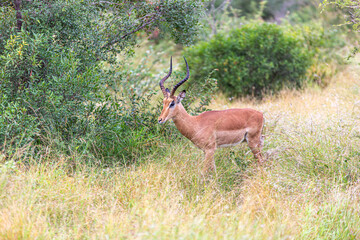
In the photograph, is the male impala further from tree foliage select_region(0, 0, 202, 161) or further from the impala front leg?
tree foliage select_region(0, 0, 202, 161)

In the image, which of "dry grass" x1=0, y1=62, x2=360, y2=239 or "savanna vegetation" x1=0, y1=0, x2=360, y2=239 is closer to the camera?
"dry grass" x1=0, y1=62, x2=360, y2=239

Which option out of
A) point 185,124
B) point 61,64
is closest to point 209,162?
point 185,124

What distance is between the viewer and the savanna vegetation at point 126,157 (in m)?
4.06

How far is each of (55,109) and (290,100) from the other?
5925 mm

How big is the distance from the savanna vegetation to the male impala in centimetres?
25

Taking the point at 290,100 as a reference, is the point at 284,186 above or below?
above

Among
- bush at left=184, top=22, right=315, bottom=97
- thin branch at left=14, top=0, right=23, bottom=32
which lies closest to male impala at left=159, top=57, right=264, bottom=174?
thin branch at left=14, top=0, right=23, bottom=32

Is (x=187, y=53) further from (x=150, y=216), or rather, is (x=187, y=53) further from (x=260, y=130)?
(x=150, y=216)

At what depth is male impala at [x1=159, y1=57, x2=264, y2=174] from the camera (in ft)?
19.7

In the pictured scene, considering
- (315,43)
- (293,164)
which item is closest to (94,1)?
(293,164)

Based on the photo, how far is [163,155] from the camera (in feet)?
20.3

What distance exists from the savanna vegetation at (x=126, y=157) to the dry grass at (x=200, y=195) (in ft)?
0.07

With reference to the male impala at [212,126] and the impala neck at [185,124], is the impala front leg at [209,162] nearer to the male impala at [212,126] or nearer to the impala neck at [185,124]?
the male impala at [212,126]

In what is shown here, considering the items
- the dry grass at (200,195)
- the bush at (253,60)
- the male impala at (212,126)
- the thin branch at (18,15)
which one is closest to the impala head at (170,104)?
the male impala at (212,126)
